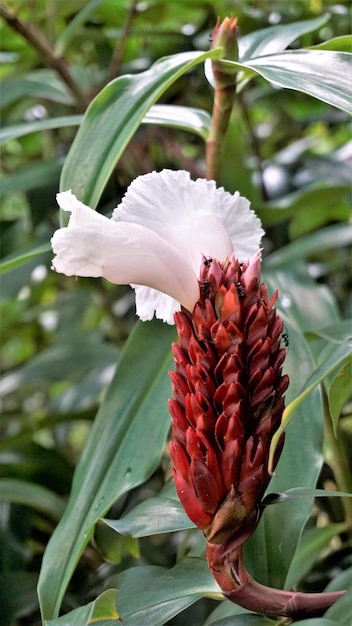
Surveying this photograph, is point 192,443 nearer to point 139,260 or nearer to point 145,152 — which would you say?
point 139,260

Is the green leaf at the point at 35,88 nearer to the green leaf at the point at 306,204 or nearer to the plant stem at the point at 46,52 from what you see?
the plant stem at the point at 46,52

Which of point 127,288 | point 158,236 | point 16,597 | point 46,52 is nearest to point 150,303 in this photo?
point 158,236

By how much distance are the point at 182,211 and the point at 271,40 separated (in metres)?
0.21

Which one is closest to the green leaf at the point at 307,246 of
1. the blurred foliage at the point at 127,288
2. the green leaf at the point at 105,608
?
the blurred foliage at the point at 127,288

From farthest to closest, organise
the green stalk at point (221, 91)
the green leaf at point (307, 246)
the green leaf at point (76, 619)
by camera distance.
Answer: the green leaf at point (307, 246)
the green stalk at point (221, 91)
the green leaf at point (76, 619)

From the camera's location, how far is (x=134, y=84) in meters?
0.37

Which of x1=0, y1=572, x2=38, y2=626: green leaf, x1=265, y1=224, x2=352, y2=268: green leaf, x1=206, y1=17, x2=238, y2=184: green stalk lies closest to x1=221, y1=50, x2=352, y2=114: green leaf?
x1=206, y1=17, x2=238, y2=184: green stalk

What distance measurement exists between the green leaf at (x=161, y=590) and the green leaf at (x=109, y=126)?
0.18m

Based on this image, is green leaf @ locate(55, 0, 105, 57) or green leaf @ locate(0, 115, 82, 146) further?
green leaf @ locate(55, 0, 105, 57)

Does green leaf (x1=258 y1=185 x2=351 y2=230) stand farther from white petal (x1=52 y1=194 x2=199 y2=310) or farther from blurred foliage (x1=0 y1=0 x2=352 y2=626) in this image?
white petal (x1=52 y1=194 x2=199 y2=310)

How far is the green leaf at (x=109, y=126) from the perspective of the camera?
0.34m

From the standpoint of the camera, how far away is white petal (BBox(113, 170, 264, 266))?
0.31 m

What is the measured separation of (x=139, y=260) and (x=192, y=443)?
8cm

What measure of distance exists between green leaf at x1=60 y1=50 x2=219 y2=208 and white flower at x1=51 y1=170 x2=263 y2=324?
4cm
